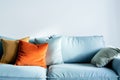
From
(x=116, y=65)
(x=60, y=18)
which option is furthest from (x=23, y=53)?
(x=116, y=65)

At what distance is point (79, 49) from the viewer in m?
3.05

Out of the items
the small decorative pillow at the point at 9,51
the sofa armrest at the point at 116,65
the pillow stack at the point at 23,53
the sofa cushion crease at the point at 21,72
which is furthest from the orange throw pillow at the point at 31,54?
the sofa armrest at the point at 116,65

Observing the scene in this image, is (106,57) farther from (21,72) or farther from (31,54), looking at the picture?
(21,72)

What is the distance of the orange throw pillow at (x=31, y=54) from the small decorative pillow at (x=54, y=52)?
3.4 inches

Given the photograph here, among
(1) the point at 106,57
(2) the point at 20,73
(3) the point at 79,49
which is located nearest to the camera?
(2) the point at 20,73

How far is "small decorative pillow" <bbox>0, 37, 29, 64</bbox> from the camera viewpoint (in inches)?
112

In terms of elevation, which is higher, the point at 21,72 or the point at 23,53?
the point at 23,53

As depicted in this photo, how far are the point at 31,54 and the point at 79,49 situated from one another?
724mm

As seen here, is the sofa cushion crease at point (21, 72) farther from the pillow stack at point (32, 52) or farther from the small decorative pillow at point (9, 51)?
the small decorative pillow at point (9, 51)

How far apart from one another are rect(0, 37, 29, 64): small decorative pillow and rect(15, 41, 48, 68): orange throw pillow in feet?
0.35

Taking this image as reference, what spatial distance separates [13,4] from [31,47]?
105 centimetres

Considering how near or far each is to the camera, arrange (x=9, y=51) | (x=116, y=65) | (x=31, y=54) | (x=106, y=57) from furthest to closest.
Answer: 1. (x=9, y=51)
2. (x=31, y=54)
3. (x=106, y=57)
4. (x=116, y=65)

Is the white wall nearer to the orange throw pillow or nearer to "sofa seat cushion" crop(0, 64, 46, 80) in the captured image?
the orange throw pillow

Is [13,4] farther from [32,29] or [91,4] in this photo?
[91,4]
